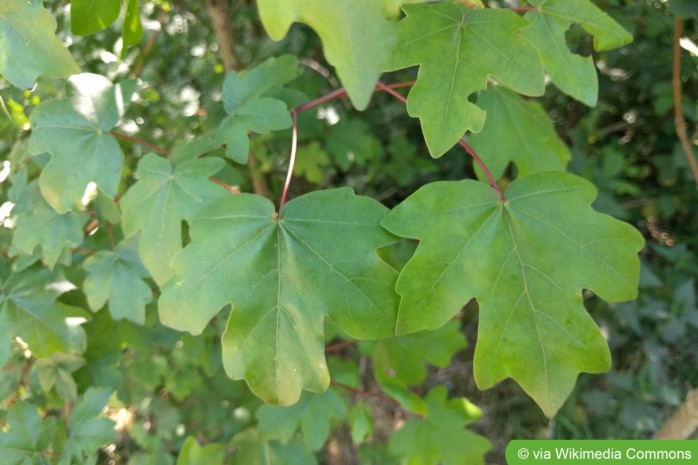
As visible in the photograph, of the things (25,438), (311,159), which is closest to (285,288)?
(25,438)

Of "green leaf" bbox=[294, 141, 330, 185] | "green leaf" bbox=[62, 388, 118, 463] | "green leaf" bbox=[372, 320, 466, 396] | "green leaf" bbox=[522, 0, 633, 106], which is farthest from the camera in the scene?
"green leaf" bbox=[294, 141, 330, 185]

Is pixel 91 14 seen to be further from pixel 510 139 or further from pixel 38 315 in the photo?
pixel 510 139

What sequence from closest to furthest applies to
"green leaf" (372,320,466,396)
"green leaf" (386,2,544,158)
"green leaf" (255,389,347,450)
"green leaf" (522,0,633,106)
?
"green leaf" (386,2,544,158), "green leaf" (522,0,633,106), "green leaf" (255,389,347,450), "green leaf" (372,320,466,396)

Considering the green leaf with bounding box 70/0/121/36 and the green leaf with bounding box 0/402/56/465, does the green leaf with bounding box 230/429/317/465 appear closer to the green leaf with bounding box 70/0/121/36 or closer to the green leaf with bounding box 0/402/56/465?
the green leaf with bounding box 0/402/56/465

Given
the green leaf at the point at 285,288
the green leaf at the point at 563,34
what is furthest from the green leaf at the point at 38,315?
the green leaf at the point at 563,34

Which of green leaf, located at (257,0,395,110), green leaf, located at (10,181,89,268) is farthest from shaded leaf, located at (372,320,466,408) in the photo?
green leaf, located at (257,0,395,110)

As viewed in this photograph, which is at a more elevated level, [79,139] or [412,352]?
[79,139]
